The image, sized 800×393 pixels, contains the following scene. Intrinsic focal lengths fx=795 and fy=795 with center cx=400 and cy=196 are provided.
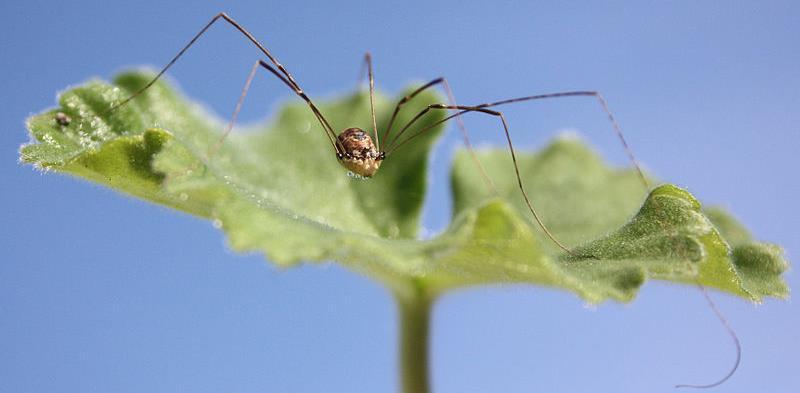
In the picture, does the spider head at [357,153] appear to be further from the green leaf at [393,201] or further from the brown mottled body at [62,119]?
the brown mottled body at [62,119]

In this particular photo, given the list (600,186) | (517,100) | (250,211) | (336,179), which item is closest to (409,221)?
(336,179)

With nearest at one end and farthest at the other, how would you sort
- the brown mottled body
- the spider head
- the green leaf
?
the green leaf < the brown mottled body < the spider head

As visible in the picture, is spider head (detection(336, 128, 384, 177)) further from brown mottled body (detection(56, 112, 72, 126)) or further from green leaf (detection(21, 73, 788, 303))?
brown mottled body (detection(56, 112, 72, 126))

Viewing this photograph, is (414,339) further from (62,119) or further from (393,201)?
(62,119)

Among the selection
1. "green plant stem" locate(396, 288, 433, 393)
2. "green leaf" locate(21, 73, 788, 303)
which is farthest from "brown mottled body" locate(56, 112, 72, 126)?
"green plant stem" locate(396, 288, 433, 393)

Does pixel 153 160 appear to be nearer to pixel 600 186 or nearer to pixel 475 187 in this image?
pixel 475 187

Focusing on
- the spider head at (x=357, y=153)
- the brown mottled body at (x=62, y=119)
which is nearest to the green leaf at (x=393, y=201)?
the brown mottled body at (x=62, y=119)
